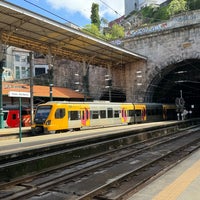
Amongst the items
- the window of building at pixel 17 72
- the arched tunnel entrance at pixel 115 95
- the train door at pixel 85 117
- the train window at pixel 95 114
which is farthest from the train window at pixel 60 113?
the window of building at pixel 17 72

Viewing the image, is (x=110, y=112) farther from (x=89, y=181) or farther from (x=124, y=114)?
(x=89, y=181)

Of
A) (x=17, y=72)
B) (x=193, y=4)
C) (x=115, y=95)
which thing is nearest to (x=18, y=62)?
(x=17, y=72)

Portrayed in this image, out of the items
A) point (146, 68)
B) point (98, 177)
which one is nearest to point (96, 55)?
point (146, 68)

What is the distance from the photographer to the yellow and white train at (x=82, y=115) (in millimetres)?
25297

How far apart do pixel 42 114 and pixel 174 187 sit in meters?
18.2

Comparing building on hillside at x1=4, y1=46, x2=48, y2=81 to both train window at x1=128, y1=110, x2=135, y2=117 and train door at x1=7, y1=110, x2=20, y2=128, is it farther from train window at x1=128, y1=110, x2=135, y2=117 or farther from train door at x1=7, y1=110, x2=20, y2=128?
train window at x1=128, y1=110, x2=135, y2=117

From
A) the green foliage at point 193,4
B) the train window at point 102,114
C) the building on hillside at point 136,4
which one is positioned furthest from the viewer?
the building on hillside at point 136,4

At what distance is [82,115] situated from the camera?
27891 millimetres

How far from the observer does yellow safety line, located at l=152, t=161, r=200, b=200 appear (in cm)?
780

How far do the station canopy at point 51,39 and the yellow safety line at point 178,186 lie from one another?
19.3m

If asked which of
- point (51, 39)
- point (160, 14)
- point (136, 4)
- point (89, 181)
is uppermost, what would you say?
point (136, 4)

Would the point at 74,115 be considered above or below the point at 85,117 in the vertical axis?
above

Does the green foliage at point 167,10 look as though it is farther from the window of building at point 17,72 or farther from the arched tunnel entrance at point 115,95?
the window of building at point 17,72

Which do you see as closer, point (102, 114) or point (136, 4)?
point (102, 114)
